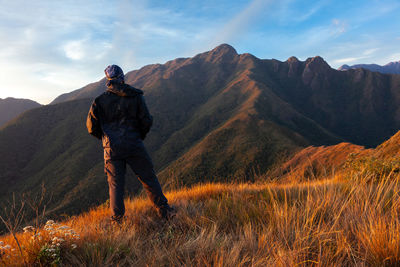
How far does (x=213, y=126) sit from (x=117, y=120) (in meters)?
87.3

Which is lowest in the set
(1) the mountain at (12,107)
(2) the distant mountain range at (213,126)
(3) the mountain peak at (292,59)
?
(2) the distant mountain range at (213,126)

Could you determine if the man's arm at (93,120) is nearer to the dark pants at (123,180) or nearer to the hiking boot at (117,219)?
the dark pants at (123,180)

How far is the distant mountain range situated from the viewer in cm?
5212

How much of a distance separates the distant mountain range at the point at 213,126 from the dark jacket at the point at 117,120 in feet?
3.41

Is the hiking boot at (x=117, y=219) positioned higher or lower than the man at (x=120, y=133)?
lower

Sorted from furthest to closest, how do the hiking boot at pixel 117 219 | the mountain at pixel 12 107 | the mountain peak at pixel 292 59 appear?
the mountain peak at pixel 292 59 → the mountain at pixel 12 107 → the hiking boot at pixel 117 219

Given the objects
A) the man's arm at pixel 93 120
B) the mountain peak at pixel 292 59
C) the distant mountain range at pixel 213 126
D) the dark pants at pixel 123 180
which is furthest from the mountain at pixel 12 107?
the mountain peak at pixel 292 59

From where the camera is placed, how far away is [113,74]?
11.5 feet

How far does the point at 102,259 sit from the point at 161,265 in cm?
61

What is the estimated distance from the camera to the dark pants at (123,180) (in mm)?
3270

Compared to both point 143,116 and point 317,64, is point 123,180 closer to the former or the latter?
point 143,116

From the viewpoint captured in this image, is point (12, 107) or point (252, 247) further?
point (12, 107)

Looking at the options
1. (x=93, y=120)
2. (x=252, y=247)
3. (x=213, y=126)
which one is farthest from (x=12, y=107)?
(x=252, y=247)

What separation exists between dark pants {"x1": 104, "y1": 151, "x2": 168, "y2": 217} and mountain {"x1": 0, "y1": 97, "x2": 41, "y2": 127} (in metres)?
220
